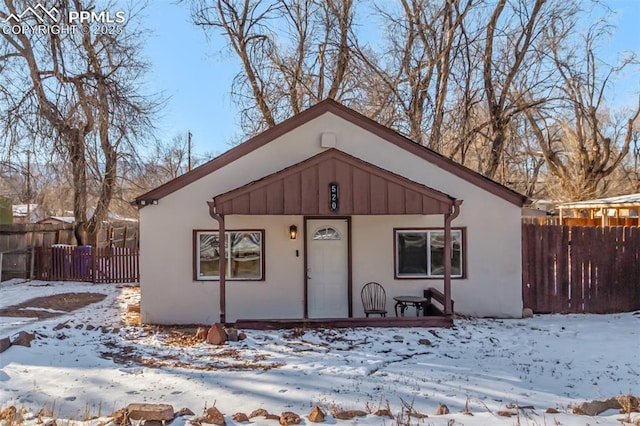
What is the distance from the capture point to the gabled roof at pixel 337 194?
27.5ft

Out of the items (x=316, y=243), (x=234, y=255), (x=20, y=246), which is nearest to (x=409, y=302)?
(x=316, y=243)

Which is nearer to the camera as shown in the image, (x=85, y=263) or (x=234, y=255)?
(x=234, y=255)

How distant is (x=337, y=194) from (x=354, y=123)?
6.77 feet

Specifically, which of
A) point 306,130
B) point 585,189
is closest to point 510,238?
point 306,130

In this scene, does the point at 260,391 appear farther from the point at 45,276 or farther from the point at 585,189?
the point at 585,189

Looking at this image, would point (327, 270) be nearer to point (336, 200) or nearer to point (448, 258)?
point (336, 200)

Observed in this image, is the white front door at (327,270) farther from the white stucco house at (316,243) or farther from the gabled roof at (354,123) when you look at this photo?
the gabled roof at (354,123)

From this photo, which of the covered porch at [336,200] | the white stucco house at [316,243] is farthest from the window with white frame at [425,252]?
the covered porch at [336,200]

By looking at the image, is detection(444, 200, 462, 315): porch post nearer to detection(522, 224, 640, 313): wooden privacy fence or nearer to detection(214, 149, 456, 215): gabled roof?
detection(214, 149, 456, 215): gabled roof

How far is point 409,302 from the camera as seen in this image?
9109 millimetres

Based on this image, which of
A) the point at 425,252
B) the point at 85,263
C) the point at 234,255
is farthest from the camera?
the point at 85,263

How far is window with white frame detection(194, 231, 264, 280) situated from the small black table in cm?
292

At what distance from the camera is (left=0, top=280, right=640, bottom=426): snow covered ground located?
4.66m

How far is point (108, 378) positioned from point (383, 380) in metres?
3.44
